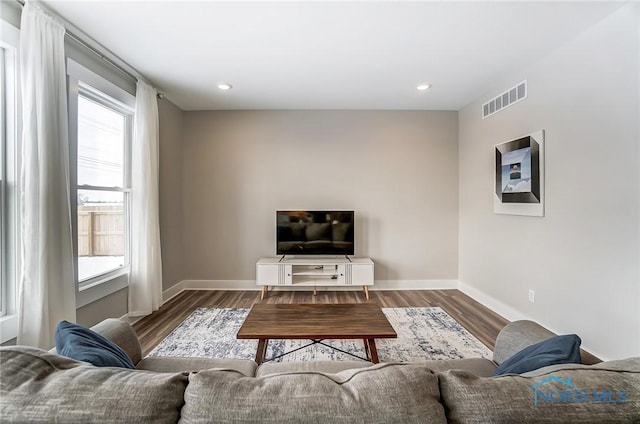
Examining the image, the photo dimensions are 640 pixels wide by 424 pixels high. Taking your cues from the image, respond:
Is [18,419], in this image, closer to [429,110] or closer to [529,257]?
[529,257]

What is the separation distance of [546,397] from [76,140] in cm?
337

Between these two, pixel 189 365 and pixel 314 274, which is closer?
pixel 189 365

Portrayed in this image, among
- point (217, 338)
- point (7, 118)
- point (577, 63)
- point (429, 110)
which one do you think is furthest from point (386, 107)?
point (7, 118)

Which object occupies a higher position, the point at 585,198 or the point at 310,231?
the point at 585,198

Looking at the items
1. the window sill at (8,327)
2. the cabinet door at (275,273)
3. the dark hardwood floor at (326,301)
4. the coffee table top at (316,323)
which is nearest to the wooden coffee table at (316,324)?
the coffee table top at (316,323)

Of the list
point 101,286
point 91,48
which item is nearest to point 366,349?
point 101,286

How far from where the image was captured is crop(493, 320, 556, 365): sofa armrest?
4.68ft

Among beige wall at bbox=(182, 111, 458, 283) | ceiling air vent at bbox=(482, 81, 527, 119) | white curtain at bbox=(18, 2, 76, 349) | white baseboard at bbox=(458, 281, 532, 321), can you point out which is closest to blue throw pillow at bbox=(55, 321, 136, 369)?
white curtain at bbox=(18, 2, 76, 349)

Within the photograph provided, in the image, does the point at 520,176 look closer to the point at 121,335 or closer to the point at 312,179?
the point at 312,179

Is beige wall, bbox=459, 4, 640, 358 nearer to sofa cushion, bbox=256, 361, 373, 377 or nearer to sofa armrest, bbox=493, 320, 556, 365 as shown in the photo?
sofa armrest, bbox=493, 320, 556, 365

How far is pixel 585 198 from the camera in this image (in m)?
2.33

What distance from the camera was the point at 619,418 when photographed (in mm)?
685

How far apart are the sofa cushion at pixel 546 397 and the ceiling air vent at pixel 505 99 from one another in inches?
120

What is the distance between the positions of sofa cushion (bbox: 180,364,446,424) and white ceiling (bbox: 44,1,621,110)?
7.41 ft
